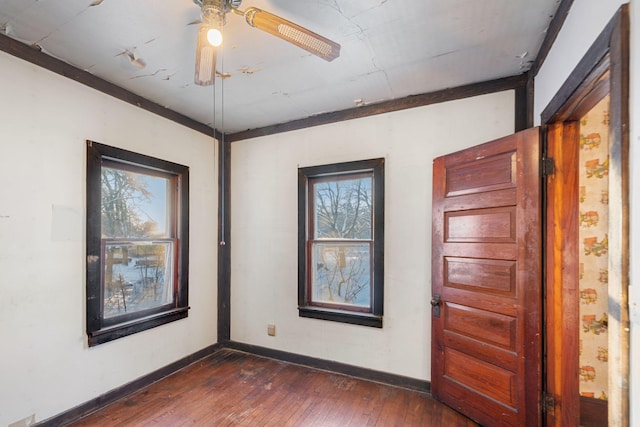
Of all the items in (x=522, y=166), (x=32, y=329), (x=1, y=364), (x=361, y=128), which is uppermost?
(x=361, y=128)

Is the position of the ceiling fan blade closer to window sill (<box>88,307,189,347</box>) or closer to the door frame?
the door frame

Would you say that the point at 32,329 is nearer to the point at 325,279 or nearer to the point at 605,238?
the point at 325,279

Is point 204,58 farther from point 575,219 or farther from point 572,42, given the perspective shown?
point 575,219

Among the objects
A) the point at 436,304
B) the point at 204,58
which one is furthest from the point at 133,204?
the point at 436,304

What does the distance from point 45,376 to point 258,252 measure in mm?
1940

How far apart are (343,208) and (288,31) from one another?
6.26 feet

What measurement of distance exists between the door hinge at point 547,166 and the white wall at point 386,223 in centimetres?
64

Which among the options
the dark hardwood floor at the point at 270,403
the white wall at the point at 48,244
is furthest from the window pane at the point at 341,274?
the white wall at the point at 48,244

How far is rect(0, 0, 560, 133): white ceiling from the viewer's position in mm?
1672

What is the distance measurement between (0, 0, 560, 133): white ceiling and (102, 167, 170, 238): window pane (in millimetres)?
770

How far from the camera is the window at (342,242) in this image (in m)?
2.83

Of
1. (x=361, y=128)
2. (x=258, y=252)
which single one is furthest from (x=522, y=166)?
(x=258, y=252)

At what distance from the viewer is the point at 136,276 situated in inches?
107

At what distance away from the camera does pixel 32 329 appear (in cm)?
200
